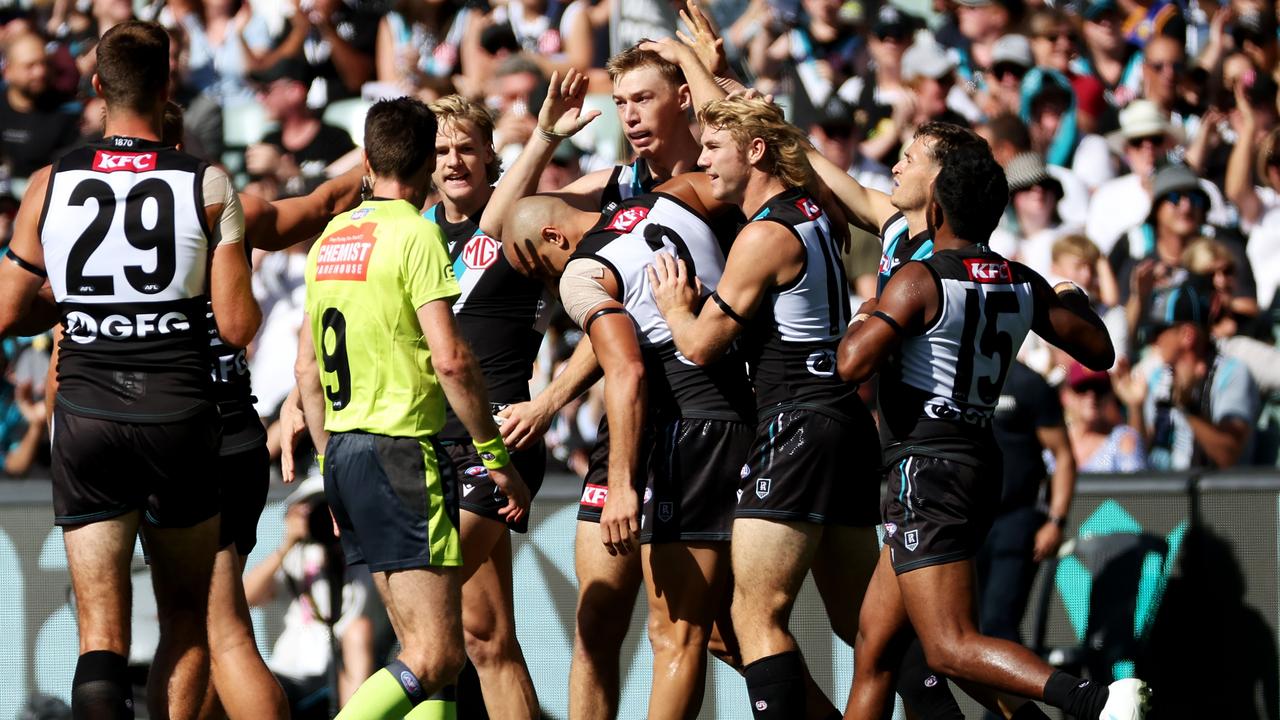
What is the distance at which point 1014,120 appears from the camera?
1099cm

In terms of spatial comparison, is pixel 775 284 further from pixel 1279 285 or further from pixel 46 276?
pixel 1279 285

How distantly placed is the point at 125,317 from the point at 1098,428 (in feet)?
18.9

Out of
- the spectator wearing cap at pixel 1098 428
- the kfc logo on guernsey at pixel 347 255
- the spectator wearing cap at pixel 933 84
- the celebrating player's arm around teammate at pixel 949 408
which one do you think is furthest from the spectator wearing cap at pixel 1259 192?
the kfc logo on guernsey at pixel 347 255

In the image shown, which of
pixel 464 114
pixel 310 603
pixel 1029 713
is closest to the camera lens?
pixel 1029 713

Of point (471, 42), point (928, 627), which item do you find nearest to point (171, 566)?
point (928, 627)

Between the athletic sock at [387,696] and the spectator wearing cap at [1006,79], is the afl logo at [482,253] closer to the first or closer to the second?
the athletic sock at [387,696]

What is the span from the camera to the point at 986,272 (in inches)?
232

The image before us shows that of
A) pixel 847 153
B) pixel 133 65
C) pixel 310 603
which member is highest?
pixel 133 65

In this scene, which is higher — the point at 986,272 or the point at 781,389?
the point at 986,272

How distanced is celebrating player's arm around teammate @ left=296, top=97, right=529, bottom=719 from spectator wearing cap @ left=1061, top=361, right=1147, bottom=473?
15.3ft

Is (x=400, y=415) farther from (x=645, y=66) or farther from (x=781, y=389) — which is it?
(x=645, y=66)

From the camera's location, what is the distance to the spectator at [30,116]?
43.8 feet

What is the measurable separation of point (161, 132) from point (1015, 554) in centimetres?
461

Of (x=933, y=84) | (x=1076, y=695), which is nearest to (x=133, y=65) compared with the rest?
(x=1076, y=695)
